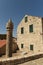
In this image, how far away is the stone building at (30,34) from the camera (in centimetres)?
1723

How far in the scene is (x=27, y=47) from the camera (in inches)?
789

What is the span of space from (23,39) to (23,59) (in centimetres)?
1474

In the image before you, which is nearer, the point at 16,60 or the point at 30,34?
the point at 16,60

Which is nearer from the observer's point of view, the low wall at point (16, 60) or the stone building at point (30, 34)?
the low wall at point (16, 60)

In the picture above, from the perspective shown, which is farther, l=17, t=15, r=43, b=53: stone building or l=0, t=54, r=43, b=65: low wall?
l=17, t=15, r=43, b=53: stone building

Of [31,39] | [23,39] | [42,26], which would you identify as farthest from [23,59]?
[23,39]

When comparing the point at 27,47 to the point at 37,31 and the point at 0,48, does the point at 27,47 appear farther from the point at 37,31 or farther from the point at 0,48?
the point at 0,48

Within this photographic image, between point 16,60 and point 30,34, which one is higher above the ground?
point 30,34

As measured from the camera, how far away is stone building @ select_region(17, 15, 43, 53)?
17.2 m

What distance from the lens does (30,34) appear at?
63.7 ft

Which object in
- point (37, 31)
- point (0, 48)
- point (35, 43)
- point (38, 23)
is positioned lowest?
point (0, 48)

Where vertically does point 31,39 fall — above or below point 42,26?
below

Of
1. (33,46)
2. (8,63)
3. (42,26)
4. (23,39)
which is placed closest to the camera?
(8,63)

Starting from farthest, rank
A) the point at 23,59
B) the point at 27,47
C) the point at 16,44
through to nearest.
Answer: the point at 16,44 → the point at 27,47 → the point at 23,59
